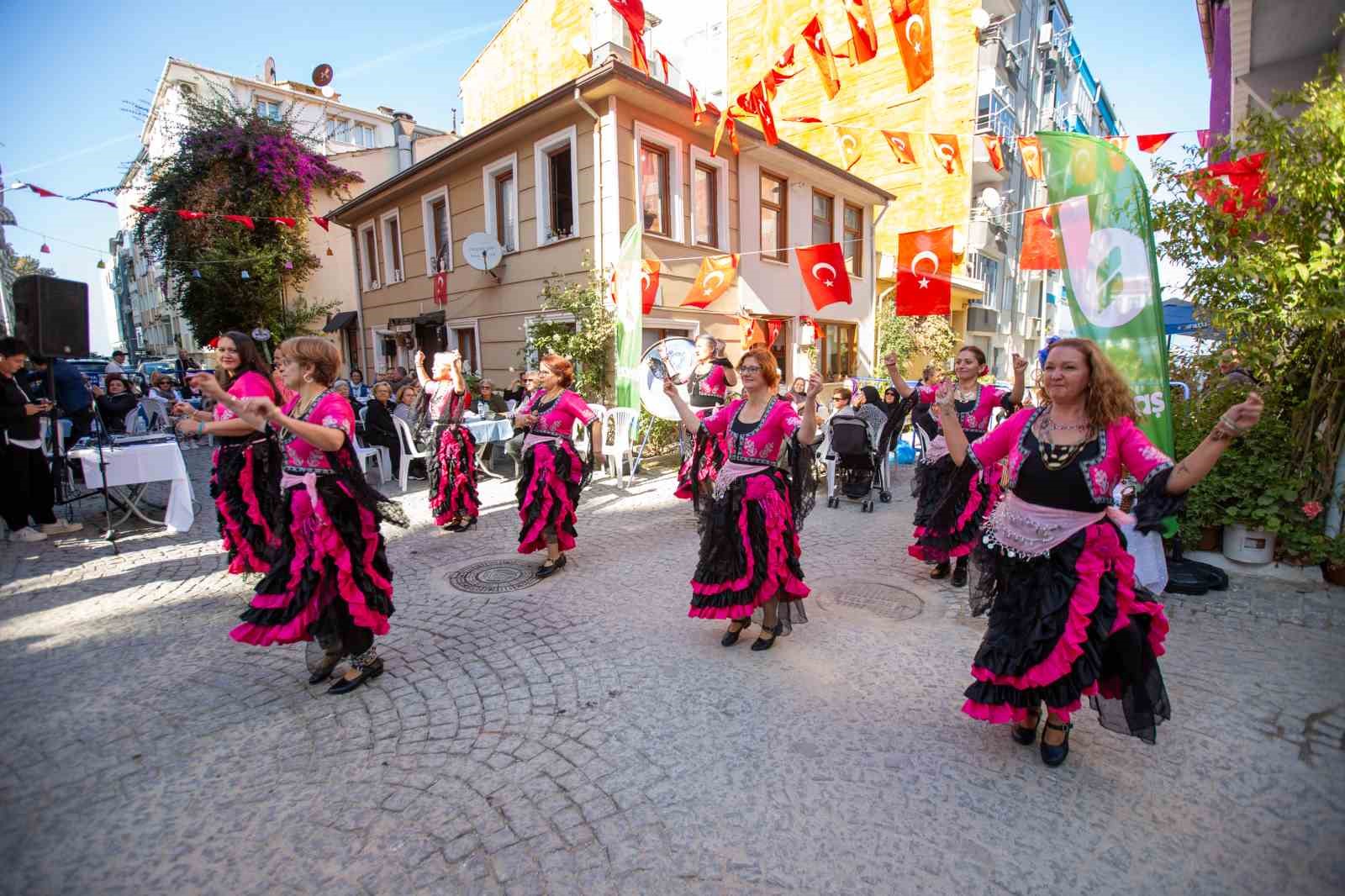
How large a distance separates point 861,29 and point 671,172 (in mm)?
5466

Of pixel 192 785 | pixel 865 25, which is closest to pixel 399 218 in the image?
pixel 865 25

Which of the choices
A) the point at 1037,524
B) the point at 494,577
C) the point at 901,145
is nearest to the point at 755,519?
the point at 1037,524

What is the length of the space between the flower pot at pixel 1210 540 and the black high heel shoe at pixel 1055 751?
358 centimetres

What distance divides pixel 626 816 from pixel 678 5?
71.5 feet

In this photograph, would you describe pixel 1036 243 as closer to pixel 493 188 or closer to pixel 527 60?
pixel 493 188

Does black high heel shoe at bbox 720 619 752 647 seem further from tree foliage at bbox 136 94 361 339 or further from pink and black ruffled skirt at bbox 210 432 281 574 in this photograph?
tree foliage at bbox 136 94 361 339

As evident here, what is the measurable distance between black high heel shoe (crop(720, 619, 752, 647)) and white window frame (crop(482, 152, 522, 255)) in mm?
9884

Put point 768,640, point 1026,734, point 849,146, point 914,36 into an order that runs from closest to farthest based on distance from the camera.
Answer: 1. point 1026,734
2. point 768,640
3. point 914,36
4. point 849,146

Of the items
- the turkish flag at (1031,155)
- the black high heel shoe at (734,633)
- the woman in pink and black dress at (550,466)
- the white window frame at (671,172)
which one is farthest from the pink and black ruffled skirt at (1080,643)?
the white window frame at (671,172)

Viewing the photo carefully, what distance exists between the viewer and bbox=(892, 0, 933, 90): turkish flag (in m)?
5.73

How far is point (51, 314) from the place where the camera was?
5973 millimetres

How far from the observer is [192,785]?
103 inches

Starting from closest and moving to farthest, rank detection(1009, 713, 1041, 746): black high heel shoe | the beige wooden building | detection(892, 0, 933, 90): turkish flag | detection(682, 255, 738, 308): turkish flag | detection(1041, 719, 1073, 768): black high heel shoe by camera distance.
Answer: detection(1041, 719, 1073, 768): black high heel shoe → detection(1009, 713, 1041, 746): black high heel shoe → detection(892, 0, 933, 90): turkish flag → detection(682, 255, 738, 308): turkish flag → the beige wooden building

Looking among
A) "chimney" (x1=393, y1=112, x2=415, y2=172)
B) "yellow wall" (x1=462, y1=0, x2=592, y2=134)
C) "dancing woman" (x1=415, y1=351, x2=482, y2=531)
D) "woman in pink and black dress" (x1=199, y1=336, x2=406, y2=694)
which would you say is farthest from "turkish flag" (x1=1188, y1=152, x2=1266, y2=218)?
"chimney" (x1=393, y1=112, x2=415, y2=172)
